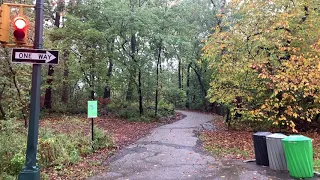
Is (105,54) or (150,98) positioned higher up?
(105,54)

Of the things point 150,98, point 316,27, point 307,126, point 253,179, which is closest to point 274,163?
point 253,179

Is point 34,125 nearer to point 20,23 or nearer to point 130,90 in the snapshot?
point 20,23

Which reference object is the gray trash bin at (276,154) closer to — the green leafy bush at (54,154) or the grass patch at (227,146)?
the grass patch at (227,146)

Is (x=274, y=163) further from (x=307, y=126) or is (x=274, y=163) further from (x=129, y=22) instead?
(x=129, y=22)

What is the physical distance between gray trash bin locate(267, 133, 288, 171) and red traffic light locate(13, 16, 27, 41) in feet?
21.5

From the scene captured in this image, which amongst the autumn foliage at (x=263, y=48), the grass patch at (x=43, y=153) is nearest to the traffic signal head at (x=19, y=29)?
the grass patch at (x=43, y=153)

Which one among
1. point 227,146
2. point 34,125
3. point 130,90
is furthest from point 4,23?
point 130,90

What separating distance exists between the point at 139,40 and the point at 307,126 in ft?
44.9

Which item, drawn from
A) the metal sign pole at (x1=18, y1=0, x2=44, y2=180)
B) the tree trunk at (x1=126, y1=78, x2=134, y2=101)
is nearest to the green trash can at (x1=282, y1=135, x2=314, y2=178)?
the metal sign pole at (x1=18, y1=0, x2=44, y2=180)

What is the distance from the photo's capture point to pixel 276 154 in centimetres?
764

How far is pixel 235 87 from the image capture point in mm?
14570

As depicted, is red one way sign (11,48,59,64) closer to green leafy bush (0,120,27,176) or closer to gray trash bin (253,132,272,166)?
green leafy bush (0,120,27,176)

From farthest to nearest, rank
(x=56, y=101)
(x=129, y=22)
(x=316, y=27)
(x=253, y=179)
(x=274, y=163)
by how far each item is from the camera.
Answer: (x=56, y=101) → (x=129, y=22) → (x=316, y=27) → (x=274, y=163) → (x=253, y=179)

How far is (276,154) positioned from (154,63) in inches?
692
